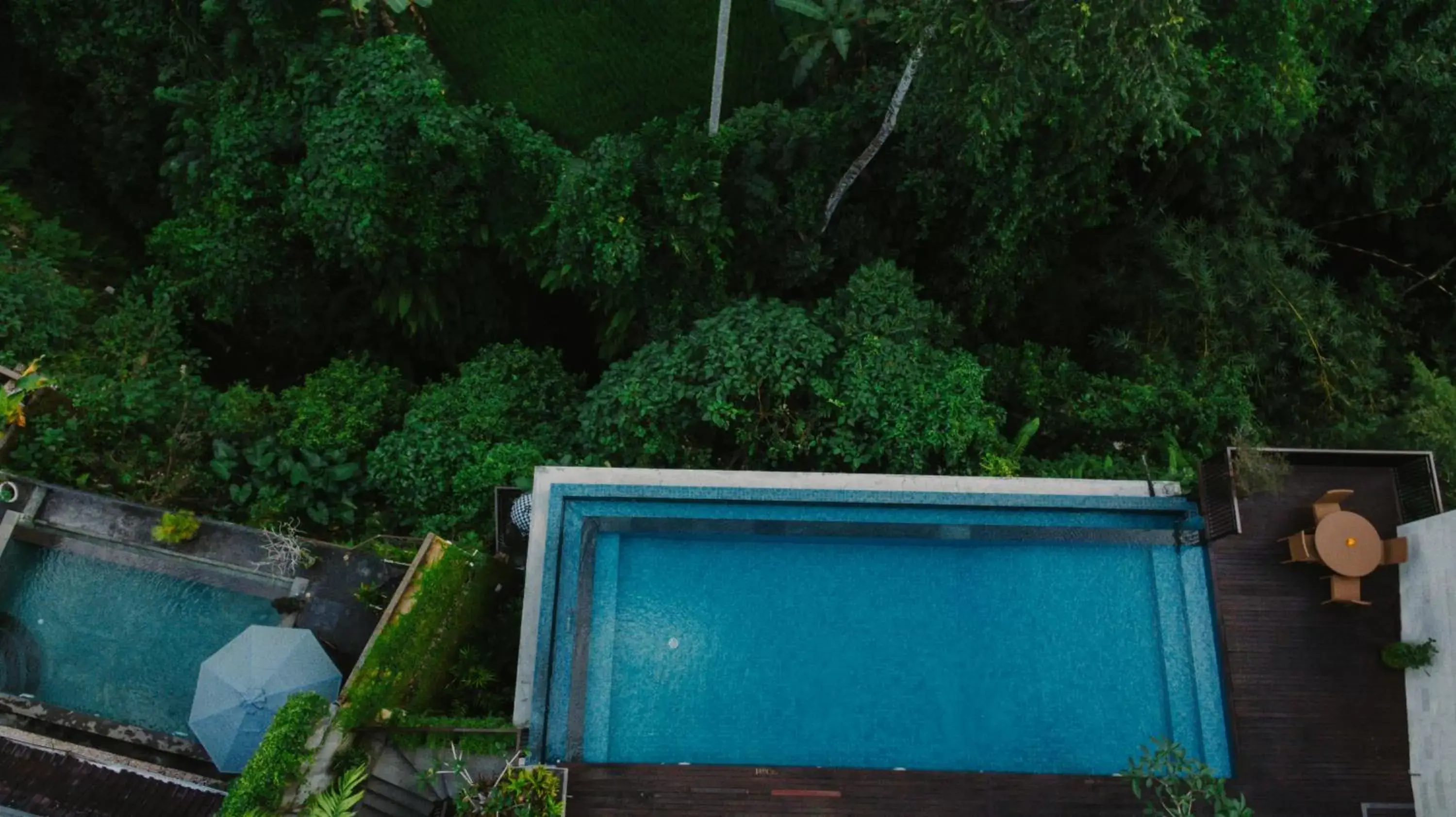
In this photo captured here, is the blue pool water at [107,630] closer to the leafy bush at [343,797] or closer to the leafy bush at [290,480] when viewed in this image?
the leafy bush at [290,480]

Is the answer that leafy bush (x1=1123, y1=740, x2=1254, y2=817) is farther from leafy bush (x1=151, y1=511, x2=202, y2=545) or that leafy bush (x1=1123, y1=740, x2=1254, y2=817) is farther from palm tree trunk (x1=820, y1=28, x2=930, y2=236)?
leafy bush (x1=151, y1=511, x2=202, y2=545)

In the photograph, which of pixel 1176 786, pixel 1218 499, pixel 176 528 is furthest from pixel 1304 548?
pixel 176 528

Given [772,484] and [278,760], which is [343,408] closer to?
[278,760]

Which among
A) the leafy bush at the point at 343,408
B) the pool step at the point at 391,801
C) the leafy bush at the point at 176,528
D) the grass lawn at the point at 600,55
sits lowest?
the pool step at the point at 391,801

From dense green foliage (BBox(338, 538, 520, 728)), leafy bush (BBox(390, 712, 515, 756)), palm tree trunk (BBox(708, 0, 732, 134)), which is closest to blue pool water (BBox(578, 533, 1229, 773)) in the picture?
leafy bush (BBox(390, 712, 515, 756))

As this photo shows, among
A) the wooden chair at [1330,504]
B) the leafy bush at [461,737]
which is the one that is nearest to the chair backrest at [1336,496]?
the wooden chair at [1330,504]

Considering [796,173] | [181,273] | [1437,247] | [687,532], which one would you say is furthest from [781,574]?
[1437,247]
